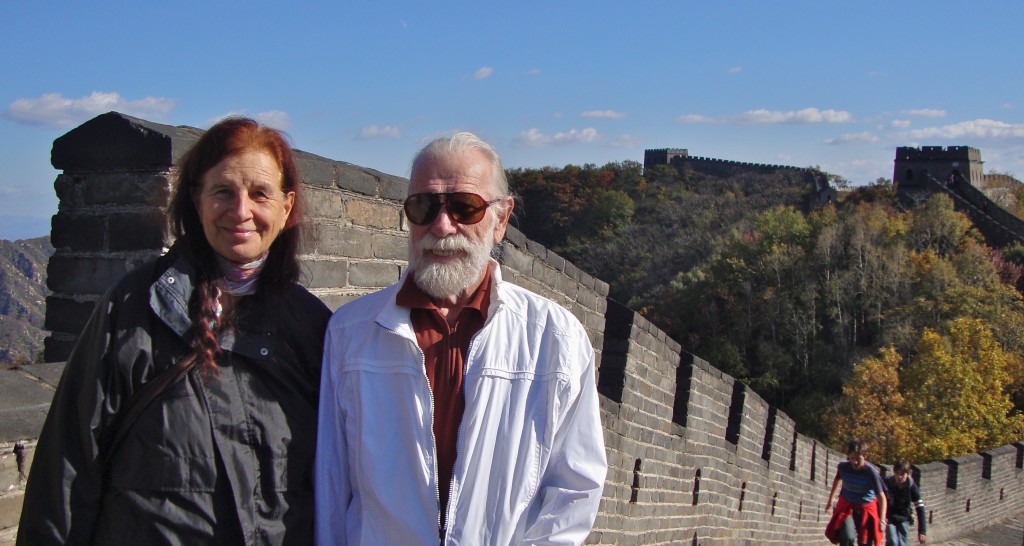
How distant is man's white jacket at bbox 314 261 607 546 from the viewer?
218cm

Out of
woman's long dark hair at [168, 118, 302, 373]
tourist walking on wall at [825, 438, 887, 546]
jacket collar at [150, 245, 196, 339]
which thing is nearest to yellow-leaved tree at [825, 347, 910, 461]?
tourist walking on wall at [825, 438, 887, 546]

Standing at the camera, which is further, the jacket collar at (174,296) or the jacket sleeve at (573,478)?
the jacket sleeve at (573,478)

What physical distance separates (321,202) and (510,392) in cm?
129

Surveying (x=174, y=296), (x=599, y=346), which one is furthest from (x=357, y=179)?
(x=599, y=346)

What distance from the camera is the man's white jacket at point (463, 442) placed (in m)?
2.18

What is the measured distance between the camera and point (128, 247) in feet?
9.17

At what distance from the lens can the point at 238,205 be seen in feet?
6.90

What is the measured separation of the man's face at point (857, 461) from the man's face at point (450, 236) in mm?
6934

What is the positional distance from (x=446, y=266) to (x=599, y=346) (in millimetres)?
2635

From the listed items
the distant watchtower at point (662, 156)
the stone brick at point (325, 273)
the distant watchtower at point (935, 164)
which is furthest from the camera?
the distant watchtower at point (662, 156)

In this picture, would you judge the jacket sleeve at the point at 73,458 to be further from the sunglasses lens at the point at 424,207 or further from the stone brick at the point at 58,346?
the stone brick at the point at 58,346

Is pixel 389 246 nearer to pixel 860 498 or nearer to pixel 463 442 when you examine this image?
pixel 463 442

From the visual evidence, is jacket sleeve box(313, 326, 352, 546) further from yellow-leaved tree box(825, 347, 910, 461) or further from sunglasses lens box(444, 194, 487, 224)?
yellow-leaved tree box(825, 347, 910, 461)

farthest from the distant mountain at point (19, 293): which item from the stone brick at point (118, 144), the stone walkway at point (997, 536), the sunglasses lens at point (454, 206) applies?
the stone walkway at point (997, 536)
